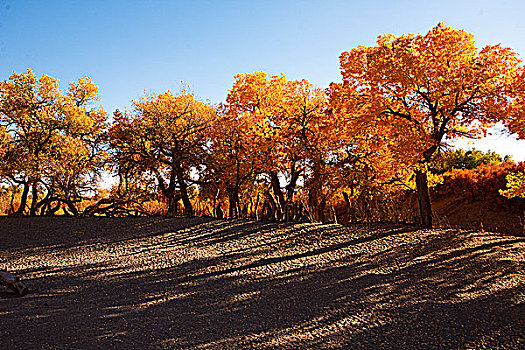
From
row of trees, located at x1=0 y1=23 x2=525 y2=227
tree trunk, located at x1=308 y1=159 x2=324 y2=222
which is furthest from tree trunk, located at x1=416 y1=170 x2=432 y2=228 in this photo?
tree trunk, located at x1=308 y1=159 x2=324 y2=222

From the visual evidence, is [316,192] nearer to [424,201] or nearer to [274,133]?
[274,133]

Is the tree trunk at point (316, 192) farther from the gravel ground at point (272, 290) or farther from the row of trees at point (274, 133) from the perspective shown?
the gravel ground at point (272, 290)

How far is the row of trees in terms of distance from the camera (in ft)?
33.0

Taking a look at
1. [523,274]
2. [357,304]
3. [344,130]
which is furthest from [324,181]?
[357,304]

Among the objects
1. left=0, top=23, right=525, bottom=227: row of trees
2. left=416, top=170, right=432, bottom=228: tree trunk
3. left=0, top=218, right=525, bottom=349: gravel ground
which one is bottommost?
left=0, top=218, right=525, bottom=349: gravel ground

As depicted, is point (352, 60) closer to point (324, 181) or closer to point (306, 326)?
point (324, 181)

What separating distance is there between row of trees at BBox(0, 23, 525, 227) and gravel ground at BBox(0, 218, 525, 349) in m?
3.15

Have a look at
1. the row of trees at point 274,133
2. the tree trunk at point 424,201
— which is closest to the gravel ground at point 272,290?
the tree trunk at point 424,201

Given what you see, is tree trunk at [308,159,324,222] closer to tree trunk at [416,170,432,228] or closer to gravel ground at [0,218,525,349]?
tree trunk at [416,170,432,228]

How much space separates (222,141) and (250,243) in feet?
28.4

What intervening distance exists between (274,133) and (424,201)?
7593mm

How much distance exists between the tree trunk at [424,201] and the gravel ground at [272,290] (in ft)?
2.61

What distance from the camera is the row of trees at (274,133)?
10062 millimetres

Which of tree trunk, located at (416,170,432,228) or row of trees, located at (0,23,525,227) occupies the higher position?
row of trees, located at (0,23,525,227)
